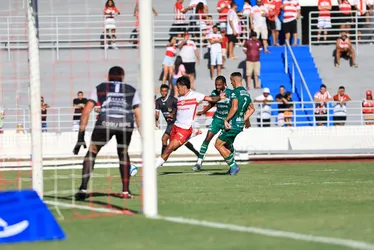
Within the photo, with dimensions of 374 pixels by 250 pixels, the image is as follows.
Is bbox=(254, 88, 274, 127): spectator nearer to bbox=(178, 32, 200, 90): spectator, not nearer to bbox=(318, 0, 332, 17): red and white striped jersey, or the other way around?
bbox=(178, 32, 200, 90): spectator

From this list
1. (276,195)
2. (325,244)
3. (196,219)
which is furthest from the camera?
(276,195)

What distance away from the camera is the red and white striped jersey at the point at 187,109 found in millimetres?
20047

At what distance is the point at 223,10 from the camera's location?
35.0 meters

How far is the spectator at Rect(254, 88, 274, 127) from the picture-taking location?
30.2 meters

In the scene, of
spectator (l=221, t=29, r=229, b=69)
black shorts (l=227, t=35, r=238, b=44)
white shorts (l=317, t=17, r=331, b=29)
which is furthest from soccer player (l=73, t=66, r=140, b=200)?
white shorts (l=317, t=17, r=331, b=29)

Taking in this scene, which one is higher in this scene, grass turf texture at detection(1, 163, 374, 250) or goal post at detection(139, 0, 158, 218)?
goal post at detection(139, 0, 158, 218)

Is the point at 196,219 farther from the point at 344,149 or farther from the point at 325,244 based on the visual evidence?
the point at 344,149

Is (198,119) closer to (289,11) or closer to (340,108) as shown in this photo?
(340,108)

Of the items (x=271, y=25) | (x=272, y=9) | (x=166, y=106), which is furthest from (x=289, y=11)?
(x=166, y=106)

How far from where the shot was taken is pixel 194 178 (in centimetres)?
1934

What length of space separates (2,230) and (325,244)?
10.1 ft

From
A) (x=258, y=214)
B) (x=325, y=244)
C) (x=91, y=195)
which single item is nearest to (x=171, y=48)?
(x=91, y=195)

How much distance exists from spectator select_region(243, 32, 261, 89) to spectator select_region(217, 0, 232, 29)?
1.24m

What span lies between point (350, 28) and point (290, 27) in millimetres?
2676
